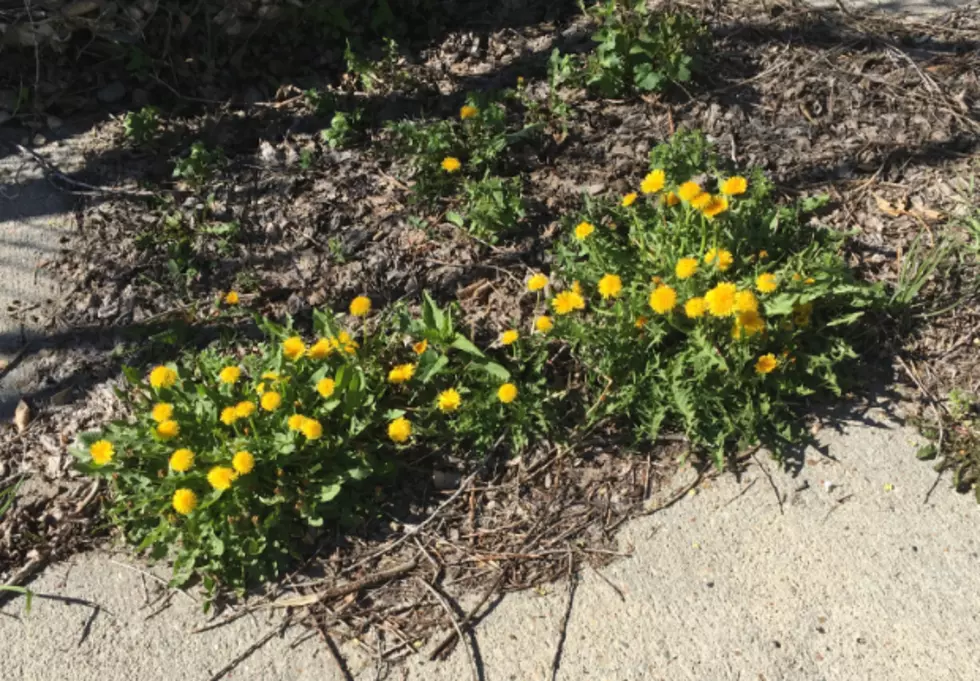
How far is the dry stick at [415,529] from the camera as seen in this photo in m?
2.86

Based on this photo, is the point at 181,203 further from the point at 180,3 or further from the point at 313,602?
the point at 313,602

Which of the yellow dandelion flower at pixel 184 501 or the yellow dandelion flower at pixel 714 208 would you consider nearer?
the yellow dandelion flower at pixel 184 501

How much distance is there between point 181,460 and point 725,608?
1.76m

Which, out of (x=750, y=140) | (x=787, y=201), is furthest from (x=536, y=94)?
(x=787, y=201)

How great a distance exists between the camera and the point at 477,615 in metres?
2.74

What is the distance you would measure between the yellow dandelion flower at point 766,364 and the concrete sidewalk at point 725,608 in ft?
1.14

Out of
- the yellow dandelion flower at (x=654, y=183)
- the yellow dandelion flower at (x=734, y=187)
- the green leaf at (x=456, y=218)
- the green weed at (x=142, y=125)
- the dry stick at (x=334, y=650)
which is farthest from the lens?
the green weed at (x=142, y=125)

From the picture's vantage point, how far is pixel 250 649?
2.71m

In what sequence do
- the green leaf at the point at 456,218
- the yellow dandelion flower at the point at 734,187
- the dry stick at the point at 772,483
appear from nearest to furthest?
the dry stick at the point at 772,483 < the yellow dandelion flower at the point at 734,187 < the green leaf at the point at 456,218

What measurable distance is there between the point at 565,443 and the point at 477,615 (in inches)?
26.2

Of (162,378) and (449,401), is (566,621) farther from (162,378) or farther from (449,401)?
(162,378)

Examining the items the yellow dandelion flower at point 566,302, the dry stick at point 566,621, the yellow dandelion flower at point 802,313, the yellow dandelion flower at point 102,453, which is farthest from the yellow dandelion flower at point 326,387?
the yellow dandelion flower at point 802,313

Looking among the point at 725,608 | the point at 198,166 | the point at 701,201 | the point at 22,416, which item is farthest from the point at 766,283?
the point at 22,416

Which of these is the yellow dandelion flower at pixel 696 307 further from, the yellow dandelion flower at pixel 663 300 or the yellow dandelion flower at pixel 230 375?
the yellow dandelion flower at pixel 230 375
